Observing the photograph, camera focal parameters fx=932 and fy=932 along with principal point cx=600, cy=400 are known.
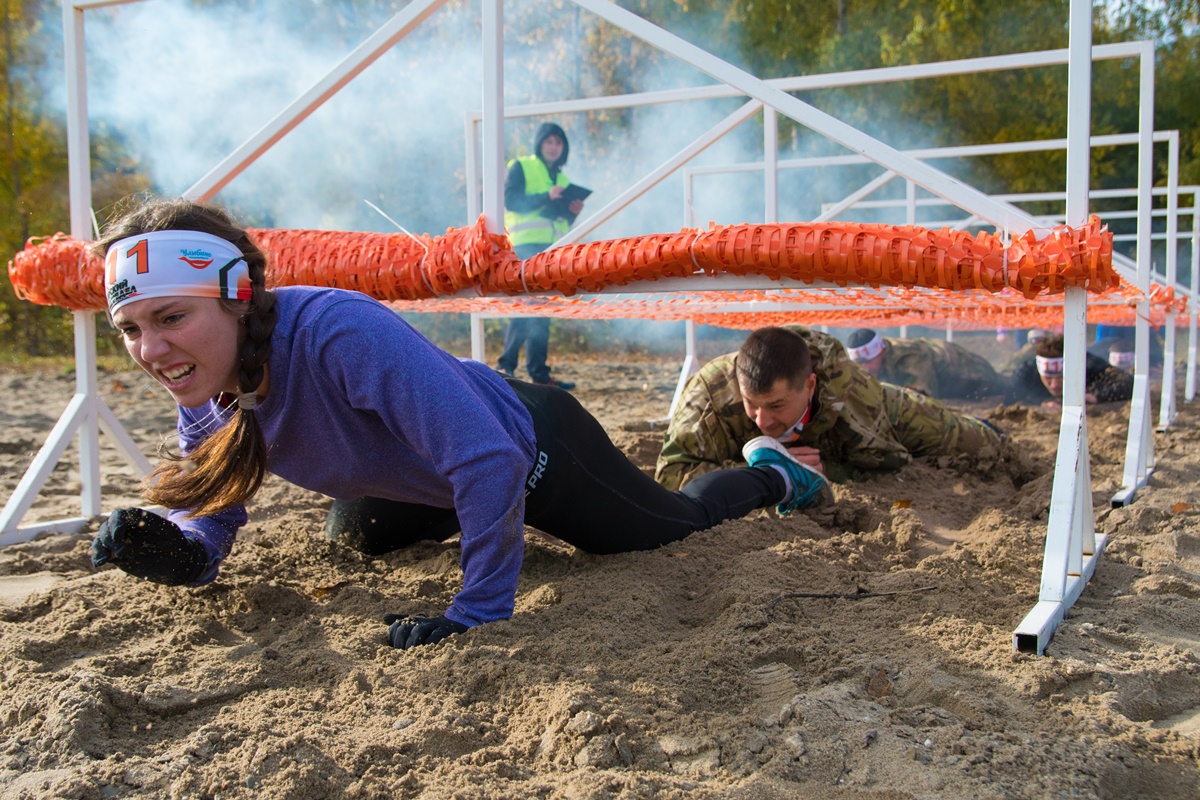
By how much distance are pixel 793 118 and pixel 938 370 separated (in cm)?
458

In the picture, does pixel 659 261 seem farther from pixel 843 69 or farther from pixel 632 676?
Answer: pixel 843 69

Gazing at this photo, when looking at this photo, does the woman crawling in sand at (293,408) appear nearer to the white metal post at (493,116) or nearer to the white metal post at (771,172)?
the white metal post at (493,116)

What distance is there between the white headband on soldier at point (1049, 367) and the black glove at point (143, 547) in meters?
4.97

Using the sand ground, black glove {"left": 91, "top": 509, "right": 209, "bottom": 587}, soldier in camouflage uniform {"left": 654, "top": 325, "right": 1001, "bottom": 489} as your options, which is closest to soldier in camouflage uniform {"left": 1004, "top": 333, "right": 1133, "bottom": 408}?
soldier in camouflage uniform {"left": 654, "top": 325, "right": 1001, "bottom": 489}

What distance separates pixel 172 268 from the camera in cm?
164

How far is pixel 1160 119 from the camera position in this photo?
12781 millimetres

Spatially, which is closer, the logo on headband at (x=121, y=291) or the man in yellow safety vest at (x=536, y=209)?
the logo on headband at (x=121, y=291)

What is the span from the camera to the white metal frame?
6.47 ft

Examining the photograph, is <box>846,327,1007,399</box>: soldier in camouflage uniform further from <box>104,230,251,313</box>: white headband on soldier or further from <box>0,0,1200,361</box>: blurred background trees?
<box>0,0,1200,361</box>: blurred background trees

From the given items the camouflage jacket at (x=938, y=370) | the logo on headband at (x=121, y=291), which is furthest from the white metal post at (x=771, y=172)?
the logo on headband at (x=121, y=291)

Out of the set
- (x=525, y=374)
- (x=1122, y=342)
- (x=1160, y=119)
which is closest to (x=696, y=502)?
(x=525, y=374)

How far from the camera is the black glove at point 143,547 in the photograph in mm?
1979

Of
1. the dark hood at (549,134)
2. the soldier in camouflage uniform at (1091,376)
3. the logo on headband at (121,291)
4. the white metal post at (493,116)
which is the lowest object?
the soldier in camouflage uniform at (1091,376)

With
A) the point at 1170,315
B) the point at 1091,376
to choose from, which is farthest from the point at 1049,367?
the point at 1170,315
